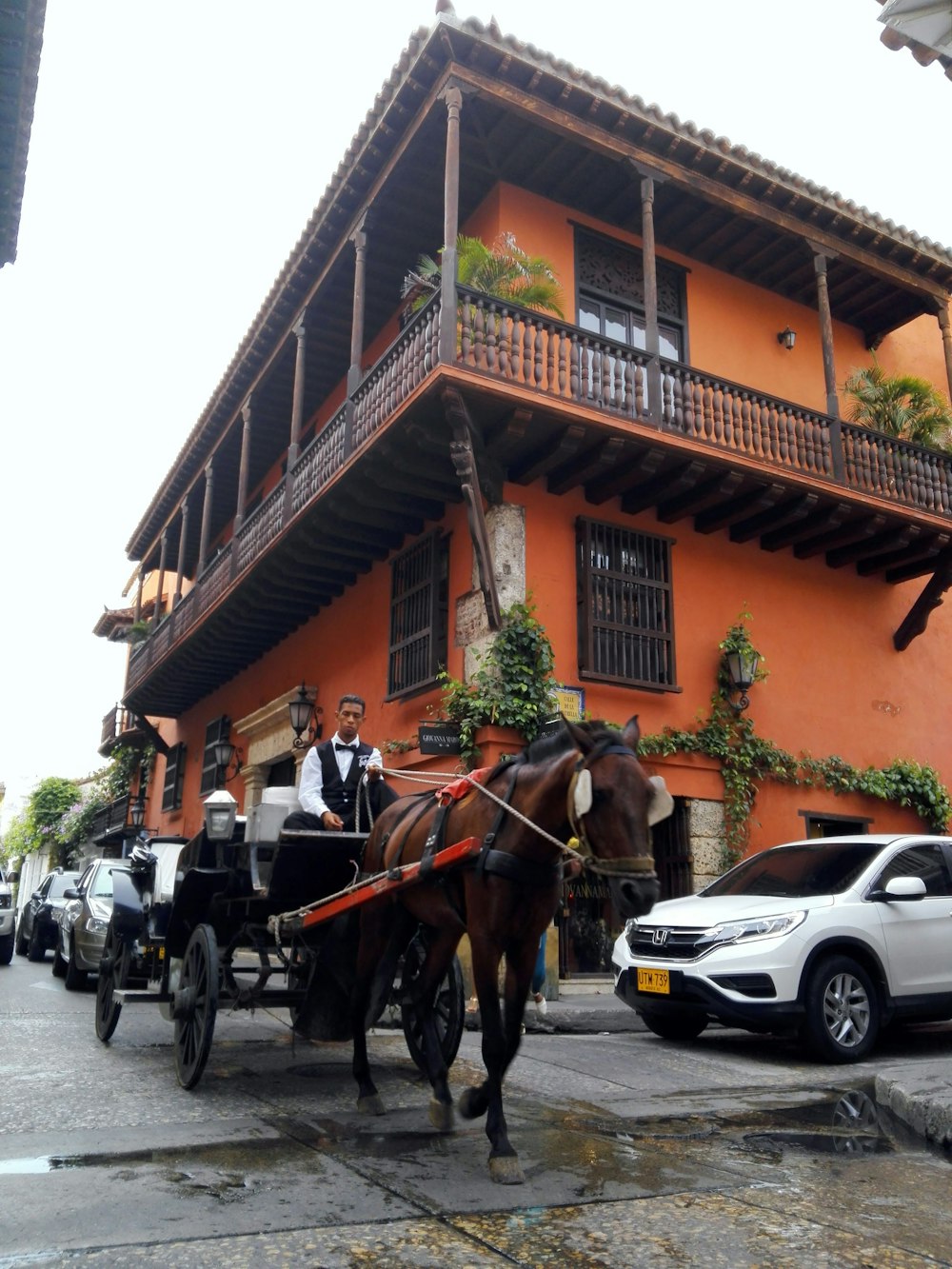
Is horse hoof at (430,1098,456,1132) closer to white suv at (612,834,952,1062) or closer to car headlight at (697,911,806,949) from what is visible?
white suv at (612,834,952,1062)

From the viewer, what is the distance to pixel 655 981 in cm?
764

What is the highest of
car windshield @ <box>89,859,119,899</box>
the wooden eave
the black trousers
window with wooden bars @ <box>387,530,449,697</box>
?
the wooden eave

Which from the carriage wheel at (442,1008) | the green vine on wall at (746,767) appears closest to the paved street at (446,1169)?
the carriage wheel at (442,1008)

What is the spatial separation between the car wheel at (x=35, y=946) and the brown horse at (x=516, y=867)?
44.7ft

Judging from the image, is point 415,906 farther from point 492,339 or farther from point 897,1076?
point 492,339

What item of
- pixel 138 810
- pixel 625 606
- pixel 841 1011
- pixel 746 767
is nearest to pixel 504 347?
pixel 625 606

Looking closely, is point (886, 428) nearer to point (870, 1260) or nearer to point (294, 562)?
point (294, 562)

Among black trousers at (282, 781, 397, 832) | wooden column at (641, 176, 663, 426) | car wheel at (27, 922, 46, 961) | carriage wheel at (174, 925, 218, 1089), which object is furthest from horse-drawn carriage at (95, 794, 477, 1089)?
car wheel at (27, 922, 46, 961)

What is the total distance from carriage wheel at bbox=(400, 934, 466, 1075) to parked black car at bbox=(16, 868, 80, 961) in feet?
38.4

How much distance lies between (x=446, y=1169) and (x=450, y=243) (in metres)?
8.84

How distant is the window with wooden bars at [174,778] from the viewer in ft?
78.9

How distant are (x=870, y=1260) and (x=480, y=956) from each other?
1708mm

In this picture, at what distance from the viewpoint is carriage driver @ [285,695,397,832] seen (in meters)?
6.18

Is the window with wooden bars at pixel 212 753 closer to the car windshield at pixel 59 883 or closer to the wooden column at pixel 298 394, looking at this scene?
the car windshield at pixel 59 883
